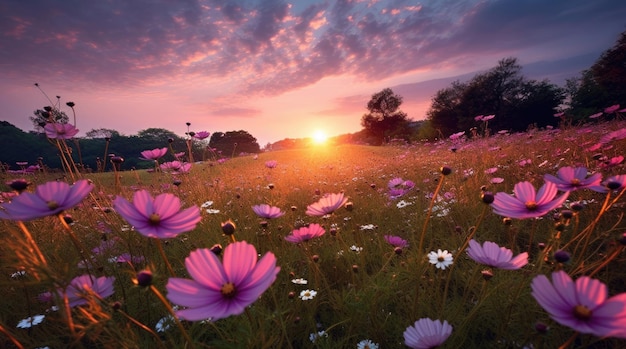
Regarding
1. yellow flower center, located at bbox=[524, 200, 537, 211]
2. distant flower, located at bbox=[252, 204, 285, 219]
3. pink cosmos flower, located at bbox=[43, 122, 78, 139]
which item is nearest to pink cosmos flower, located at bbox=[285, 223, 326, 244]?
distant flower, located at bbox=[252, 204, 285, 219]

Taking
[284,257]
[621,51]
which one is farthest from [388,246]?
[621,51]

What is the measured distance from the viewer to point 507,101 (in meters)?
26.0

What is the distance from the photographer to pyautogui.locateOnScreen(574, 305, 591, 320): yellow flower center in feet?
1.99

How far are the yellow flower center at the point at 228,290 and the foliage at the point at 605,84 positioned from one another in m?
15.7

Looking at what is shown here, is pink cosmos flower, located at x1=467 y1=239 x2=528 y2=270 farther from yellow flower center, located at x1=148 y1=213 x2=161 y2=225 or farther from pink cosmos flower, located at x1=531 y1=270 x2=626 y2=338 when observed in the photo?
yellow flower center, located at x1=148 y1=213 x2=161 y2=225

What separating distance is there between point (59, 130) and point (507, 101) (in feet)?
103

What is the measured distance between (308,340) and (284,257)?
0.72 metres

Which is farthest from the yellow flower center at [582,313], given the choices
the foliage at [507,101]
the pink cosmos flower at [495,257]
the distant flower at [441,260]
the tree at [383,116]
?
the tree at [383,116]

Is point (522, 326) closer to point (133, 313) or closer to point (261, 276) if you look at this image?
point (261, 276)

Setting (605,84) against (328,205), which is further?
(605,84)

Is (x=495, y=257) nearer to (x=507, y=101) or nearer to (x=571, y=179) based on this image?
(x=571, y=179)

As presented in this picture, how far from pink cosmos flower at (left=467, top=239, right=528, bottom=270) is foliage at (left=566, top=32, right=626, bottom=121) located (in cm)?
1487

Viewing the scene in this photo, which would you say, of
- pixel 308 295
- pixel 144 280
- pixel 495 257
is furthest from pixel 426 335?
pixel 144 280

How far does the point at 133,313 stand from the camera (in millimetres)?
1463
